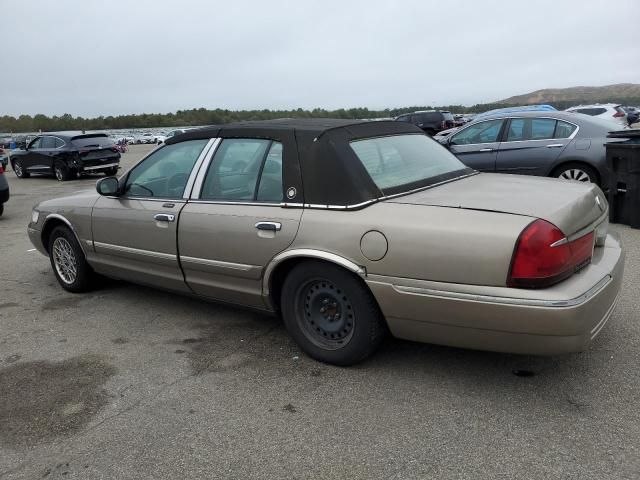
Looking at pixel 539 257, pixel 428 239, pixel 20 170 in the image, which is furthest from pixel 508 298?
pixel 20 170

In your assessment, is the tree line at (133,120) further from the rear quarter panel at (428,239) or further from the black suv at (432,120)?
the rear quarter panel at (428,239)

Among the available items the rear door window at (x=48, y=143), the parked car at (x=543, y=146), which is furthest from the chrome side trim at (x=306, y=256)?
the rear door window at (x=48, y=143)

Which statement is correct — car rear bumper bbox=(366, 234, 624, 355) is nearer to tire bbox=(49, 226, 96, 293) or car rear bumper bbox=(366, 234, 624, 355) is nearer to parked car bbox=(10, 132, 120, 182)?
tire bbox=(49, 226, 96, 293)

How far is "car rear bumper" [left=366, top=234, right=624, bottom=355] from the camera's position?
2750mm

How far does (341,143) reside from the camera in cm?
357

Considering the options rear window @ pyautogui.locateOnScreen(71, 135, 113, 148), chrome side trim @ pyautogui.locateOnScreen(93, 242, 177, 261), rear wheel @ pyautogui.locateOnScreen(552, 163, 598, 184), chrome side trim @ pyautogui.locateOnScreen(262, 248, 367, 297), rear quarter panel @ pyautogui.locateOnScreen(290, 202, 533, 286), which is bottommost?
rear wheel @ pyautogui.locateOnScreen(552, 163, 598, 184)

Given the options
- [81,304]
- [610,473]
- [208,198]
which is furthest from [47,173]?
[610,473]

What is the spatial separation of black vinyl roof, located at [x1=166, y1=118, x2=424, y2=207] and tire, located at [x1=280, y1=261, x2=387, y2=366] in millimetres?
441

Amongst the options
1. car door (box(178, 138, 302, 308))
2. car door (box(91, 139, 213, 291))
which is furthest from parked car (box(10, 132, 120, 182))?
car door (box(178, 138, 302, 308))

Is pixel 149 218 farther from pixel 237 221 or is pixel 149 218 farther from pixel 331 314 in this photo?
pixel 331 314

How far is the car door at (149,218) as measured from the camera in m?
4.22

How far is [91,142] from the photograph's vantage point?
18.7m

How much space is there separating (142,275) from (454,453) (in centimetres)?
293

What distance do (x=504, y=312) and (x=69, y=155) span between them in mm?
18168
